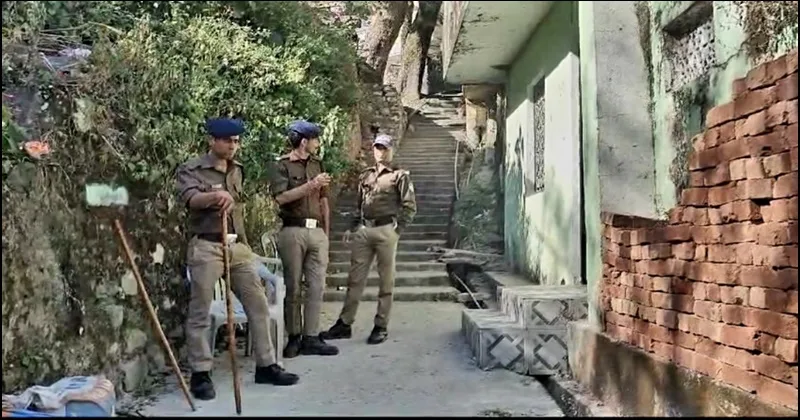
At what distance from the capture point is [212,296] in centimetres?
365

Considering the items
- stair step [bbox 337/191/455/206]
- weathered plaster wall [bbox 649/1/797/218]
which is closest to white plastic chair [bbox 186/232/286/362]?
stair step [bbox 337/191/455/206]

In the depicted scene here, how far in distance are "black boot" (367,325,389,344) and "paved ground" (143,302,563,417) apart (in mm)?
50

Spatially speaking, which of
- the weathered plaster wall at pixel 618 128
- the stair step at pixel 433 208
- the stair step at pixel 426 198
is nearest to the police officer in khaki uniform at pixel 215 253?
the weathered plaster wall at pixel 618 128

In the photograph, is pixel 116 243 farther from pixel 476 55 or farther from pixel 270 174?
pixel 476 55

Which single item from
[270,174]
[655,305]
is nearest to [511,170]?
[270,174]

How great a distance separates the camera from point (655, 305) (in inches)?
123

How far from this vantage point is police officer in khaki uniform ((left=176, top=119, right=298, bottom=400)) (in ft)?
11.3

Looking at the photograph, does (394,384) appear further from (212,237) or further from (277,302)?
(277,302)

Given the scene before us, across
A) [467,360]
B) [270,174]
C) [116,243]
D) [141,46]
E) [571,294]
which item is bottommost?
[467,360]

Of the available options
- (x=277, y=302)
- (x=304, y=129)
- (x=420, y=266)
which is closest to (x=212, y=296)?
(x=277, y=302)

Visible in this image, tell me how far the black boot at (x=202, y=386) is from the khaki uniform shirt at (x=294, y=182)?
4.24 feet

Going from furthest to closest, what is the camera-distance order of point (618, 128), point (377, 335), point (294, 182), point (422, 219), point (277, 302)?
point (422, 219) < point (377, 335) < point (294, 182) < point (277, 302) < point (618, 128)

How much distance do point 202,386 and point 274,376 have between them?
0.37m

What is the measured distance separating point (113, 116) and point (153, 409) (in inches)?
53.9
